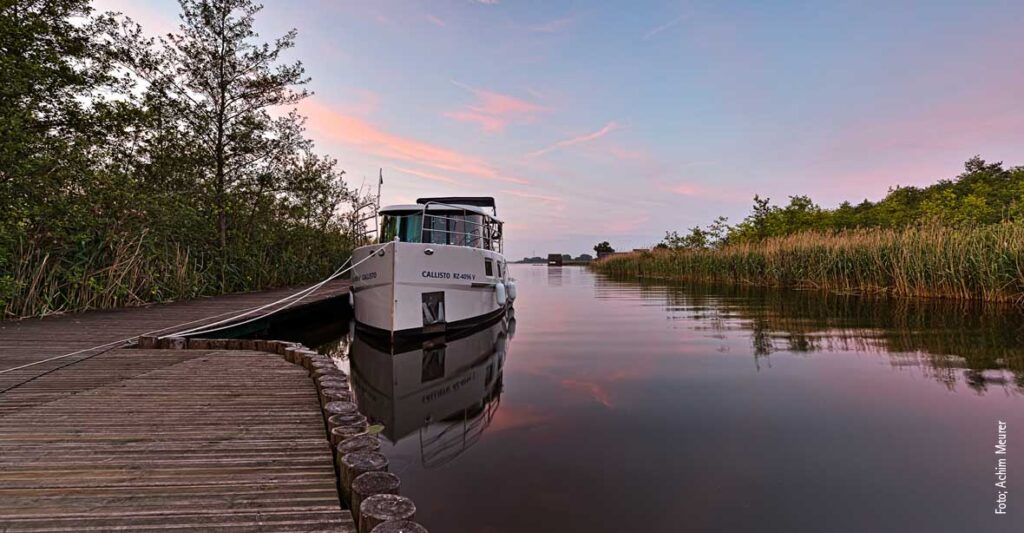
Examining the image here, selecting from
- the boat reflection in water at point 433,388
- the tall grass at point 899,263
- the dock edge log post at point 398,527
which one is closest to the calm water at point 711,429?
the boat reflection in water at point 433,388

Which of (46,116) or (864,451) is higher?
(46,116)

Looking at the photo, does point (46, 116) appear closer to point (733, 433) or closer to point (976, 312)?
point (733, 433)

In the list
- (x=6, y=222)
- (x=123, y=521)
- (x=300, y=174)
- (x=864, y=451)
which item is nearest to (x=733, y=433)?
(x=864, y=451)

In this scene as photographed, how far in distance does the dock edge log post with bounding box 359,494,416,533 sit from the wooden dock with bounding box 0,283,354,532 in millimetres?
88

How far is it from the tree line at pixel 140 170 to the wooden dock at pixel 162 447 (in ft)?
11.2

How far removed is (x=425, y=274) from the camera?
810 centimetres

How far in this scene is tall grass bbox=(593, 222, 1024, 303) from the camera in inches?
410

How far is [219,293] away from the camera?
39.4ft

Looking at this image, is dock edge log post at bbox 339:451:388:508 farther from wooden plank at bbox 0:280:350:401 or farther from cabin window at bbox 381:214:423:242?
cabin window at bbox 381:214:423:242

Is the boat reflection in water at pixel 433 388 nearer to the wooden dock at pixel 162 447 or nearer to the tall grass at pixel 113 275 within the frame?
the wooden dock at pixel 162 447

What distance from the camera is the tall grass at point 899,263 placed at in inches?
410

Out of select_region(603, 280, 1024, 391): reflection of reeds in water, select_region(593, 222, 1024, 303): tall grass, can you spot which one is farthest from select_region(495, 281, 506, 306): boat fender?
select_region(593, 222, 1024, 303): tall grass

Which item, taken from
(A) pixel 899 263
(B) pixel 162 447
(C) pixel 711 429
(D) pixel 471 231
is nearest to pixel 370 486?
(B) pixel 162 447

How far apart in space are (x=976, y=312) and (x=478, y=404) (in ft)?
37.9
